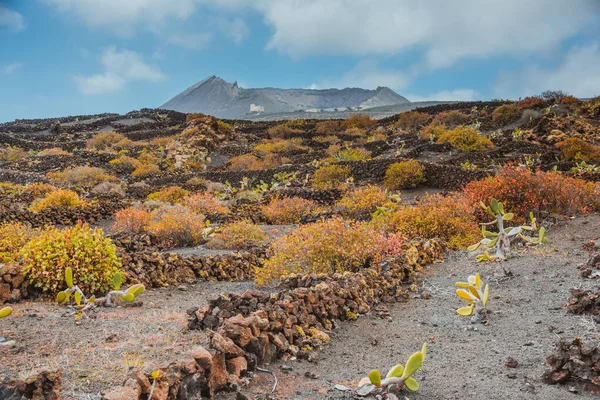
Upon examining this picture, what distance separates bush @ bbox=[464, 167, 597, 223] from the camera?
10.1m

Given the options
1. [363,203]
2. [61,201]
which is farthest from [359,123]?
[61,201]

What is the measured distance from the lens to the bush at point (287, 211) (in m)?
13.5

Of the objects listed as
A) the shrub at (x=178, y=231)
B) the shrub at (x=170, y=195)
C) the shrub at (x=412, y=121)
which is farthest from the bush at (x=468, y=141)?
the shrub at (x=178, y=231)

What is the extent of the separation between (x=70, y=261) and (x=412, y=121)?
38.0 m

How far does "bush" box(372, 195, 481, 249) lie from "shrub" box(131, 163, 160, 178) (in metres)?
18.3

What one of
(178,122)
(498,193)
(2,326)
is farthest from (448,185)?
(178,122)

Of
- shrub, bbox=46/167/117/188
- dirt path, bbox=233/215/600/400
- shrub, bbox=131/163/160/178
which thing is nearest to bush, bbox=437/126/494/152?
shrub, bbox=131/163/160/178

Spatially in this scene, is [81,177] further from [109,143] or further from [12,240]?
[109,143]

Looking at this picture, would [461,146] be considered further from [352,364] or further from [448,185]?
[352,364]

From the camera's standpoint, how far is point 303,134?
136 ft

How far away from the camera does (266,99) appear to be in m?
129

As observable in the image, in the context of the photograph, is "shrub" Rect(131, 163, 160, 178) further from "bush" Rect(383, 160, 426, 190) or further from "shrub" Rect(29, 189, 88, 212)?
"bush" Rect(383, 160, 426, 190)

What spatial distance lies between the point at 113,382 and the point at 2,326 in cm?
200

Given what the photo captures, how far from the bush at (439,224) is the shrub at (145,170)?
60.1ft
